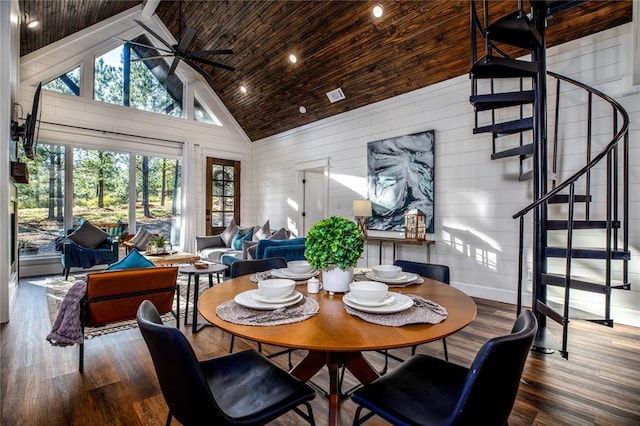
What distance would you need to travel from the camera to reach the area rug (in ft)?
9.65

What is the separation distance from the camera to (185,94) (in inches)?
276

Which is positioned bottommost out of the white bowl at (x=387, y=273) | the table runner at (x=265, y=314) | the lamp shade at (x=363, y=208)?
the table runner at (x=265, y=314)

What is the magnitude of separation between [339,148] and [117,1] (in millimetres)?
4419

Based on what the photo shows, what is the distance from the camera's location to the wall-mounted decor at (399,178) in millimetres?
4512

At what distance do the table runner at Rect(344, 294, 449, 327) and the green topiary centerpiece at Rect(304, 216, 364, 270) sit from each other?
0.70 ft

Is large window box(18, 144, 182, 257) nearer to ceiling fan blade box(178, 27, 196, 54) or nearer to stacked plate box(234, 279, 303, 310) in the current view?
ceiling fan blade box(178, 27, 196, 54)

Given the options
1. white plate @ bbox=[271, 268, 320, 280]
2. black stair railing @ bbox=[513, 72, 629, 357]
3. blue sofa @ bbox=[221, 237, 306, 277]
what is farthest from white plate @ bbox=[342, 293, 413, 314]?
blue sofa @ bbox=[221, 237, 306, 277]

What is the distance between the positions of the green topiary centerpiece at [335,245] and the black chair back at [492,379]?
2.11ft

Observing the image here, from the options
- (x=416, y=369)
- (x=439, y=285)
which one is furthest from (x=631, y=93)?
(x=416, y=369)

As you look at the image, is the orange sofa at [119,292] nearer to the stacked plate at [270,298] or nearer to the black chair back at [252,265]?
the black chair back at [252,265]

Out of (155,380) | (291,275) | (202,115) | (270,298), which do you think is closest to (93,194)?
(202,115)

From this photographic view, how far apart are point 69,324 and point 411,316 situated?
2.26 m

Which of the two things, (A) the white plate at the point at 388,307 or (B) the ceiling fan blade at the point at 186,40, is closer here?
(A) the white plate at the point at 388,307

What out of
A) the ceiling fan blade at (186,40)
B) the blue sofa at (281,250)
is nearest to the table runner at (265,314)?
the blue sofa at (281,250)
